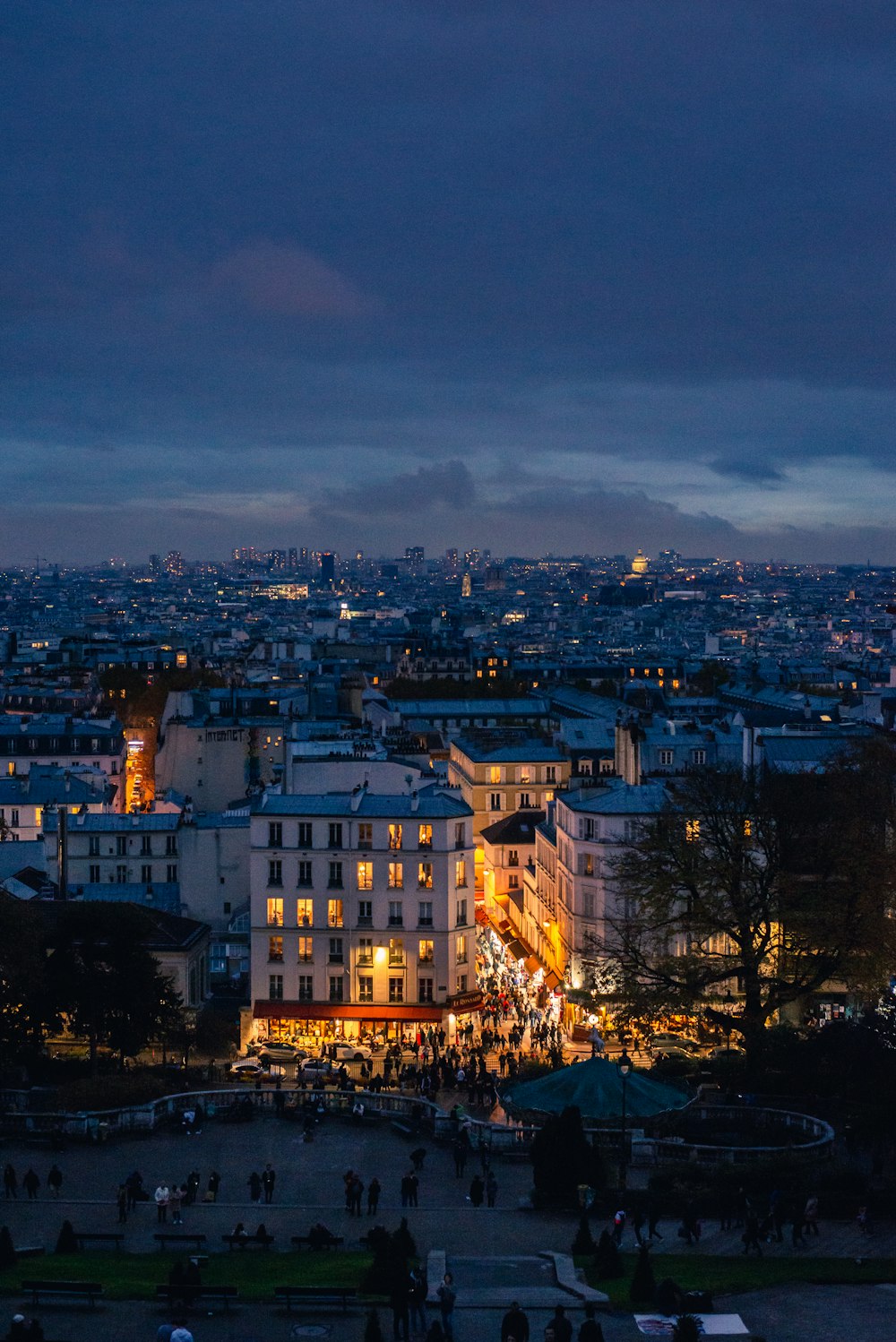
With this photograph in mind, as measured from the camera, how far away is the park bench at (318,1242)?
85.8 ft

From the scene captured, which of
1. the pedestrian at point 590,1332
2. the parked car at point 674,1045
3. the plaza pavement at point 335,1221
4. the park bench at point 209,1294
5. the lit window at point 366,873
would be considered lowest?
the parked car at point 674,1045

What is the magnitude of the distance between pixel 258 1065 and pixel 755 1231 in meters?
16.8

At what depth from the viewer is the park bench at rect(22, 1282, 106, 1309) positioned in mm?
22391

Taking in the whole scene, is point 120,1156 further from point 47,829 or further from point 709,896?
point 47,829

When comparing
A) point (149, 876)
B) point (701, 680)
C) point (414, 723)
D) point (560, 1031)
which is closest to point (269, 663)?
point (701, 680)

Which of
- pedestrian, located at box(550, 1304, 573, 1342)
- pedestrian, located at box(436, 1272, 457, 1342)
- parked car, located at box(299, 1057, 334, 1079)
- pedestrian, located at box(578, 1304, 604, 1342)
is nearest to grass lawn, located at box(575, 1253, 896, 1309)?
pedestrian, located at box(436, 1272, 457, 1342)

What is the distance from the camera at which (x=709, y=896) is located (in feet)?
128

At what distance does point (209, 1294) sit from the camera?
906 inches

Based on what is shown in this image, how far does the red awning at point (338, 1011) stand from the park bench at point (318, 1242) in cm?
1940

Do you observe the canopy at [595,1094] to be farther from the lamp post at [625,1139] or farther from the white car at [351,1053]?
the white car at [351,1053]

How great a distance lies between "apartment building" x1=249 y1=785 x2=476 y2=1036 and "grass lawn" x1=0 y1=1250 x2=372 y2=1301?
2010cm

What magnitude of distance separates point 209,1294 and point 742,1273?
23.3 ft

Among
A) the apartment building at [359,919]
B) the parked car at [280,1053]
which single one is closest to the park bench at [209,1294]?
Answer: the parked car at [280,1053]

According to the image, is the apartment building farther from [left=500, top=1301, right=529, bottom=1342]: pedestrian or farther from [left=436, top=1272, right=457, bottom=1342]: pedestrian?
[left=500, top=1301, right=529, bottom=1342]: pedestrian
